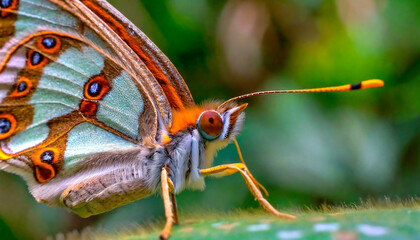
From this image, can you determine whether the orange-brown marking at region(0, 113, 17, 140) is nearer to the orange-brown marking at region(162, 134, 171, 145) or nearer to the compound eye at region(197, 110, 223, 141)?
the orange-brown marking at region(162, 134, 171, 145)

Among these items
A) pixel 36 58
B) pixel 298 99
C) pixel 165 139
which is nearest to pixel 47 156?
pixel 36 58

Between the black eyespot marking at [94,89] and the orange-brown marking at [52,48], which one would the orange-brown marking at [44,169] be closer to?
the black eyespot marking at [94,89]

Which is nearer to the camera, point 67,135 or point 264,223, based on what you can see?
point 264,223

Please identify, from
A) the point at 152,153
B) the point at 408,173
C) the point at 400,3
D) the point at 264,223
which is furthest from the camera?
the point at 400,3

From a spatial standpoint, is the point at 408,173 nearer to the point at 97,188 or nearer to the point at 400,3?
the point at 400,3

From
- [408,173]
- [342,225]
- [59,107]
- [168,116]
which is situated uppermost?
[59,107]

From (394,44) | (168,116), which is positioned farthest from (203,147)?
(394,44)

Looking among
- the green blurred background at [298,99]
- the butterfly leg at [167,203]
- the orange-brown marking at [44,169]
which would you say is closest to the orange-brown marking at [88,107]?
the orange-brown marking at [44,169]
